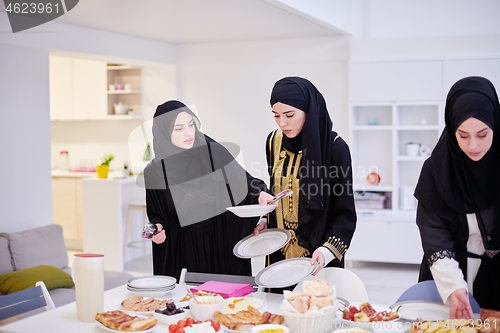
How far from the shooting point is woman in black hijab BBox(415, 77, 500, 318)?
1.58 m

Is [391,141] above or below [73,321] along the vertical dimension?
above

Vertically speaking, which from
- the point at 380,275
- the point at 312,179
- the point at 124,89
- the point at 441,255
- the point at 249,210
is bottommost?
the point at 380,275

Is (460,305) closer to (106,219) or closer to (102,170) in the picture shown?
(106,219)

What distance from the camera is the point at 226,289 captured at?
6.19ft

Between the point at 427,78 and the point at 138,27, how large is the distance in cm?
295

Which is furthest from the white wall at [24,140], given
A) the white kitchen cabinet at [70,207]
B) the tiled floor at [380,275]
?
the white kitchen cabinet at [70,207]

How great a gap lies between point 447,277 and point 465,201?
0.27 metres

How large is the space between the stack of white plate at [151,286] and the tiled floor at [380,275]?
2440 mm

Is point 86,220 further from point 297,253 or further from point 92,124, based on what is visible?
point 297,253

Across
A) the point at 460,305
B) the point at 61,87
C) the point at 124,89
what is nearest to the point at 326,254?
the point at 460,305

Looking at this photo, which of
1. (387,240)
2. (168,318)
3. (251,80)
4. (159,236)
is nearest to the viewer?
(168,318)

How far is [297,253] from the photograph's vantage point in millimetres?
2186

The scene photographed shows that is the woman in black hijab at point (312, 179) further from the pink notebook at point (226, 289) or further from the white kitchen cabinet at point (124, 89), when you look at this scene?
the white kitchen cabinet at point (124, 89)

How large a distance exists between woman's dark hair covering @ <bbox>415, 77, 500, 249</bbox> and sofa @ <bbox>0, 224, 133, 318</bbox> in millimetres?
2577
